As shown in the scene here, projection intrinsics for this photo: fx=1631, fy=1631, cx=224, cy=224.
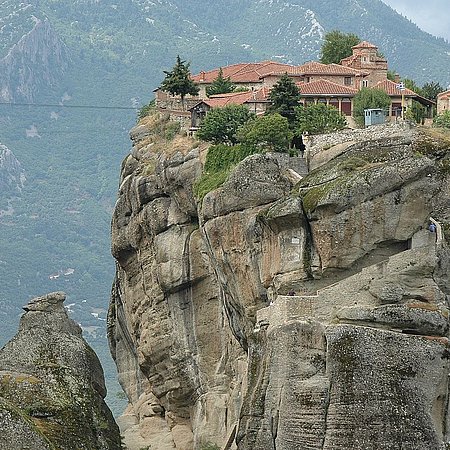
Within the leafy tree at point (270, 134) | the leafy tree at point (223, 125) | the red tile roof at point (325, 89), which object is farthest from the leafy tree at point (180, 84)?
the leafy tree at point (270, 134)

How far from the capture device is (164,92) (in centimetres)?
9788

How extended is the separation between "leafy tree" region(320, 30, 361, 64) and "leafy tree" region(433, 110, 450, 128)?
23.9 metres

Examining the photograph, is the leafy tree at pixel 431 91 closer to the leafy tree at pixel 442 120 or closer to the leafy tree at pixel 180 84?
the leafy tree at pixel 180 84

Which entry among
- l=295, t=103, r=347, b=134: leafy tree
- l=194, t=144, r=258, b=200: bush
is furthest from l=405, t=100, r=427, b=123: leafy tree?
l=194, t=144, r=258, b=200: bush

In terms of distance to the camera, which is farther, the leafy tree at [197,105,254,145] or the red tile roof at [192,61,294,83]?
the red tile roof at [192,61,294,83]

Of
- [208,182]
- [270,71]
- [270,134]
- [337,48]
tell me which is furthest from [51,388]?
[337,48]

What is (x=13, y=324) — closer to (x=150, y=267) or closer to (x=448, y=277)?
(x=150, y=267)

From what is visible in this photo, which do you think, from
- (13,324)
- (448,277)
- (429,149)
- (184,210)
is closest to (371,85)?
(184,210)

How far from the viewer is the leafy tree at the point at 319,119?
252ft

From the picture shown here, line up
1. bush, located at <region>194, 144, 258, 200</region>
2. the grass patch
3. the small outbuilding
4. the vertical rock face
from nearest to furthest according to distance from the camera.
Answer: the vertical rock face → the grass patch → bush, located at <region>194, 144, 258, 200</region> → the small outbuilding

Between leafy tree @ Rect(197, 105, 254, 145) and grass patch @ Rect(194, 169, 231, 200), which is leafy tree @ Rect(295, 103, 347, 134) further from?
grass patch @ Rect(194, 169, 231, 200)

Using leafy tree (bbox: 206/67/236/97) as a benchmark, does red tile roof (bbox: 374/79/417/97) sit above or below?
below

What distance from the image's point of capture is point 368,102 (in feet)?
268

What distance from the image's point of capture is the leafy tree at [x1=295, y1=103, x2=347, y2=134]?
76.8 metres
